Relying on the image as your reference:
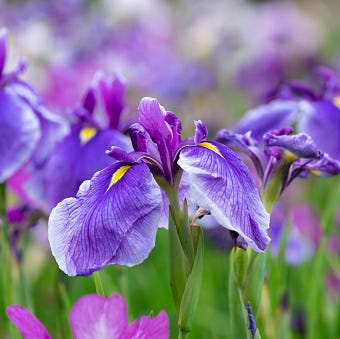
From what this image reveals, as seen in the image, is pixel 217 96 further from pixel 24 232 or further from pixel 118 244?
pixel 118 244

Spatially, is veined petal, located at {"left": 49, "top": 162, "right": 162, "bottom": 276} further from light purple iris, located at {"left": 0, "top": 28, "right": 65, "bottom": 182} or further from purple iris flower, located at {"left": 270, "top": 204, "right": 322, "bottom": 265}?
purple iris flower, located at {"left": 270, "top": 204, "right": 322, "bottom": 265}

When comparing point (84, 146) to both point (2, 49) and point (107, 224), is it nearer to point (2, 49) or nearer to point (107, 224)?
point (2, 49)

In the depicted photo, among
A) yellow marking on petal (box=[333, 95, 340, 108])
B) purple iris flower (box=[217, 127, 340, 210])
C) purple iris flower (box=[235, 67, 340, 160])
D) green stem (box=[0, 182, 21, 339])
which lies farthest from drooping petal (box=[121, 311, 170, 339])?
yellow marking on petal (box=[333, 95, 340, 108])

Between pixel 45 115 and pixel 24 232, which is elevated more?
pixel 45 115

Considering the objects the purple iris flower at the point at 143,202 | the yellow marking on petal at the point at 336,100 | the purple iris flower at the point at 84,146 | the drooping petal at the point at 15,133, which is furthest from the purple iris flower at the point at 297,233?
the purple iris flower at the point at 143,202

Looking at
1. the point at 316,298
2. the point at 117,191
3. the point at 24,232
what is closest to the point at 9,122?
the point at 24,232

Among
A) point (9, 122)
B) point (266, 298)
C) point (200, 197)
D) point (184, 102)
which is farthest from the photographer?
point (184, 102)
